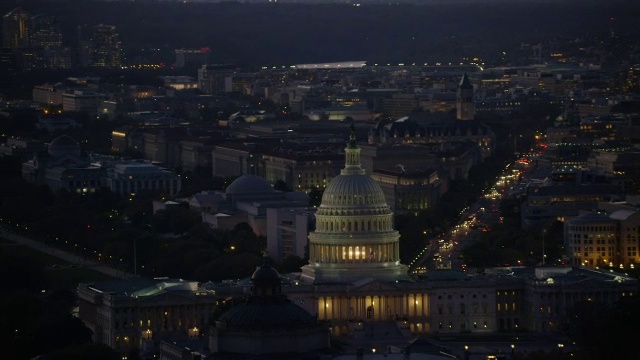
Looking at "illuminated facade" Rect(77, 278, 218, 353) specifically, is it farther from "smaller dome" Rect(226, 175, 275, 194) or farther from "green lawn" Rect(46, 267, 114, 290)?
"smaller dome" Rect(226, 175, 275, 194)

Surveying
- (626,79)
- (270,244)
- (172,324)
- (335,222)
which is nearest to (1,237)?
(270,244)

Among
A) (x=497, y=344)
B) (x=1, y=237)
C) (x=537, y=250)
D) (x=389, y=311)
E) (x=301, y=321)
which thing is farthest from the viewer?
(x=1, y=237)

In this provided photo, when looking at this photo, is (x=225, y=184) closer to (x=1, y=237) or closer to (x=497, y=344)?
(x=1, y=237)

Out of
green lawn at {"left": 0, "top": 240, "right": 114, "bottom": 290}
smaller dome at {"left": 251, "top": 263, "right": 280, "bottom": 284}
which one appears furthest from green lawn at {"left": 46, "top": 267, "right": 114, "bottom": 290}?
smaller dome at {"left": 251, "top": 263, "right": 280, "bottom": 284}

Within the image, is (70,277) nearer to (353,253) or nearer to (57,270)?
(57,270)

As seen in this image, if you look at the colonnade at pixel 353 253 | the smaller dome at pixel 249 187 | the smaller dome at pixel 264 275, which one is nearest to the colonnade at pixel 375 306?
the colonnade at pixel 353 253

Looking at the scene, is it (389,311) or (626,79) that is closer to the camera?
(389,311)

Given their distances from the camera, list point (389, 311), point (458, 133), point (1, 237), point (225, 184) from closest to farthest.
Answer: point (389, 311) < point (1, 237) < point (225, 184) < point (458, 133)

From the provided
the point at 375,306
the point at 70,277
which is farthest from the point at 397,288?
the point at 70,277
